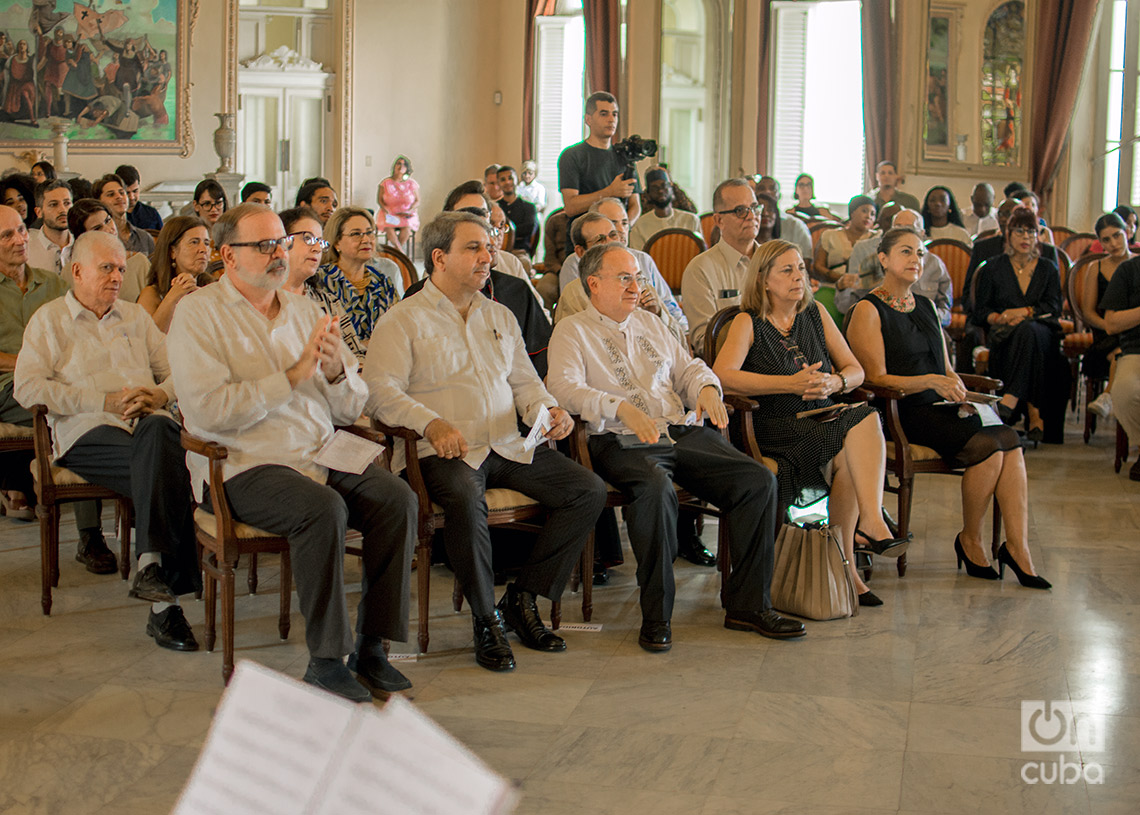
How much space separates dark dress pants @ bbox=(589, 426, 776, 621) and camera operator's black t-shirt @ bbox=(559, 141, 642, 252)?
2279 mm

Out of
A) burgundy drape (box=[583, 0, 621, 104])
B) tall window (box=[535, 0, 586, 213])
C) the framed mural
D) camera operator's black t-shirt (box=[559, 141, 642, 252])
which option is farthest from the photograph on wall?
camera operator's black t-shirt (box=[559, 141, 642, 252])

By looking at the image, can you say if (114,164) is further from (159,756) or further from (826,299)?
(159,756)

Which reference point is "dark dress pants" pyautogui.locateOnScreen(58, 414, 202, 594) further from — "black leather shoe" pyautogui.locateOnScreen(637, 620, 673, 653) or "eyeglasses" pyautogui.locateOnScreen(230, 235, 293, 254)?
"black leather shoe" pyautogui.locateOnScreen(637, 620, 673, 653)

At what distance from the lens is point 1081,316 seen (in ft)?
20.5

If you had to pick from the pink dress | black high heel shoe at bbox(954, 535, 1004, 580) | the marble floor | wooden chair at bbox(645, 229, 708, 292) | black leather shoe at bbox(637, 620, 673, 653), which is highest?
the pink dress

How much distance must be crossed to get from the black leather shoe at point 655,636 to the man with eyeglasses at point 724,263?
4.98 ft

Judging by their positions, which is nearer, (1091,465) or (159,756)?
(159,756)

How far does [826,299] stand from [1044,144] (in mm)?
6156

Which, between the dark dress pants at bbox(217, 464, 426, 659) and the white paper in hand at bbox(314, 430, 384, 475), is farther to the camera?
the white paper in hand at bbox(314, 430, 384, 475)

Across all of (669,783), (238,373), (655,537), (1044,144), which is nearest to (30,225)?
(238,373)

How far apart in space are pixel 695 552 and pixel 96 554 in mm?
2002

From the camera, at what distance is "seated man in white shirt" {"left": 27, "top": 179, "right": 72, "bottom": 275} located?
5.11 m

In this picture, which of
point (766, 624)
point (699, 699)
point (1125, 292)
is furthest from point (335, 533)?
point (1125, 292)

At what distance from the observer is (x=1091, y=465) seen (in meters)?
5.77
